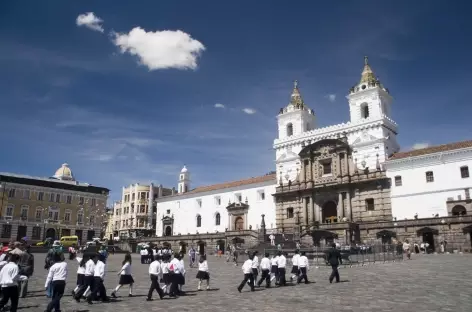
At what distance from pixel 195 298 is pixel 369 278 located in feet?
28.1

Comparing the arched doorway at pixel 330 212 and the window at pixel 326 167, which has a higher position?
the window at pixel 326 167

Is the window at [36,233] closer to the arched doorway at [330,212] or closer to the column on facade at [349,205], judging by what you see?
the arched doorway at [330,212]

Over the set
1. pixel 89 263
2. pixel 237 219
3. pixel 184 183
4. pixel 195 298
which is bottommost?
pixel 195 298

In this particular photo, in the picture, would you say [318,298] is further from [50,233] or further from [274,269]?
[50,233]

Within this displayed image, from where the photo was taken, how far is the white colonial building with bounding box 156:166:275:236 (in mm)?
54406

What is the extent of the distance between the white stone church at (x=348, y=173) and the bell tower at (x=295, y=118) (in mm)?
130

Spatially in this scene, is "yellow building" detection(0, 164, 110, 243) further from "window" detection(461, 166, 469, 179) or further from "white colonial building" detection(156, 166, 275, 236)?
"window" detection(461, 166, 469, 179)

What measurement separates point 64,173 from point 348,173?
5626cm

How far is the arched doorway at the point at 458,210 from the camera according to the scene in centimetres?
3785

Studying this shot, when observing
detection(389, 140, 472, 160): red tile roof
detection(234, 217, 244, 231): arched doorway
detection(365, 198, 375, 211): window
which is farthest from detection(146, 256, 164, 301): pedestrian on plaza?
detection(234, 217, 244, 231): arched doorway

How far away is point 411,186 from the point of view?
1650 inches

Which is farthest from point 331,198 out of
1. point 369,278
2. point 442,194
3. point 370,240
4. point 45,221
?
point 45,221

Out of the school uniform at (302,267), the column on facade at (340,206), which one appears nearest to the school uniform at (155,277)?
the school uniform at (302,267)

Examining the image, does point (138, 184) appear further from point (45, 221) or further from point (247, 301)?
point (247, 301)
